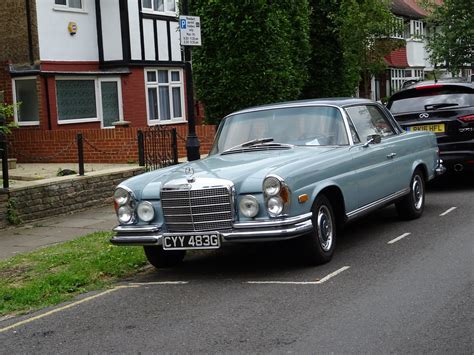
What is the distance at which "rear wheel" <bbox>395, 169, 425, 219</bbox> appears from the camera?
9.73 meters

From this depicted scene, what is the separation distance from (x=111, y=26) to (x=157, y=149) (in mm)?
8100

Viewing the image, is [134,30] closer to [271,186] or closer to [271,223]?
[271,186]

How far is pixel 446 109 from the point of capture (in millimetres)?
12242

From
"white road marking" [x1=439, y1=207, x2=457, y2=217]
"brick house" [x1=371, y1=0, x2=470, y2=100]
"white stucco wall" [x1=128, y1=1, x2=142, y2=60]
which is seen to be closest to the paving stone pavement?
"white road marking" [x1=439, y1=207, x2=457, y2=217]

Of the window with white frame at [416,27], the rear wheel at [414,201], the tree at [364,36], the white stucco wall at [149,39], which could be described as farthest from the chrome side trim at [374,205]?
the window with white frame at [416,27]

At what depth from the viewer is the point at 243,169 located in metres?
Result: 7.15

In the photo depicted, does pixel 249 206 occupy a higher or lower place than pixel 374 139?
lower

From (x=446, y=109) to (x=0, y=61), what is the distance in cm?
1315

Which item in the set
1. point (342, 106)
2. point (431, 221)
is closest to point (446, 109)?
point (431, 221)

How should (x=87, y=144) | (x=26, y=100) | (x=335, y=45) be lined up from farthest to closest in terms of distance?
(x=335, y=45) < (x=26, y=100) < (x=87, y=144)

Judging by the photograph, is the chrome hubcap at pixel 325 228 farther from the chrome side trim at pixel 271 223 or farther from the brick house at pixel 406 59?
the brick house at pixel 406 59

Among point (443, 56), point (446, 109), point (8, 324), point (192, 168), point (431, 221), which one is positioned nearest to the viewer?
point (8, 324)

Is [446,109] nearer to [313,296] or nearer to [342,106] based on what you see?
[342,106]

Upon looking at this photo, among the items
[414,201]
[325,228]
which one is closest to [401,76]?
[414,201]
